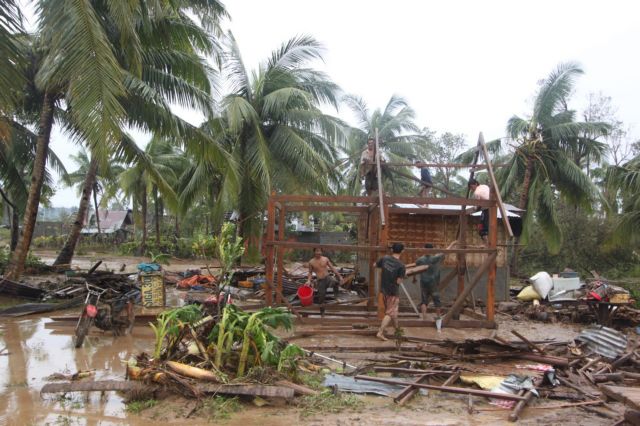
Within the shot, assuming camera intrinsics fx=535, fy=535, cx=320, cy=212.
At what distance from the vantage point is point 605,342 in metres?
7.90

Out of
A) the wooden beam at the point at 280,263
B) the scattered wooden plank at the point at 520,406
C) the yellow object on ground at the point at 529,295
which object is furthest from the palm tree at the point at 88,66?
the yellow object on ground at the point at 529,295

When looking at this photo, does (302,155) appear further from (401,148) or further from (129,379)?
(129,379)

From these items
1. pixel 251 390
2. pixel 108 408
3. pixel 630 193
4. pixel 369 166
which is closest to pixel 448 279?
pixel 369 166

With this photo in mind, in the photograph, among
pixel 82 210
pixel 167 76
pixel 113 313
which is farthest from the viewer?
pixel 82 210

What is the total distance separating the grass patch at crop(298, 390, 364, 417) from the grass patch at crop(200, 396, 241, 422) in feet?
2.07

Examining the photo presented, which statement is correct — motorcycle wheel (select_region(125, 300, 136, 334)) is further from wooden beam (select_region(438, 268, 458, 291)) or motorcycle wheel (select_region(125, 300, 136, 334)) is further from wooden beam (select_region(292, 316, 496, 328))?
wooden beam (select_region(438, 268, 458, 291))

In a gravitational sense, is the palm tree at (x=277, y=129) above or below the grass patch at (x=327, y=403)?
above

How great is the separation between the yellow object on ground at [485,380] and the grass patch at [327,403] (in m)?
1.42

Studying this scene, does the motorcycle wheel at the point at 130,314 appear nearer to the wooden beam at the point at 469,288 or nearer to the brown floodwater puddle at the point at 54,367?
the brown floodwater puddle at the point at 54,367

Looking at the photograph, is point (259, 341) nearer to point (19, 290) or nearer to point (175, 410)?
point (175, 410)

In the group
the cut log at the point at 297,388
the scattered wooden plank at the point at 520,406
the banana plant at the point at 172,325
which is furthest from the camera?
the banana plant at the point at 172,325

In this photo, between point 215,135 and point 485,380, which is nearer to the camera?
point 485,380

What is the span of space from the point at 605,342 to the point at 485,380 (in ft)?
10.1

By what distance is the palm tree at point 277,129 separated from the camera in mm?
17578
